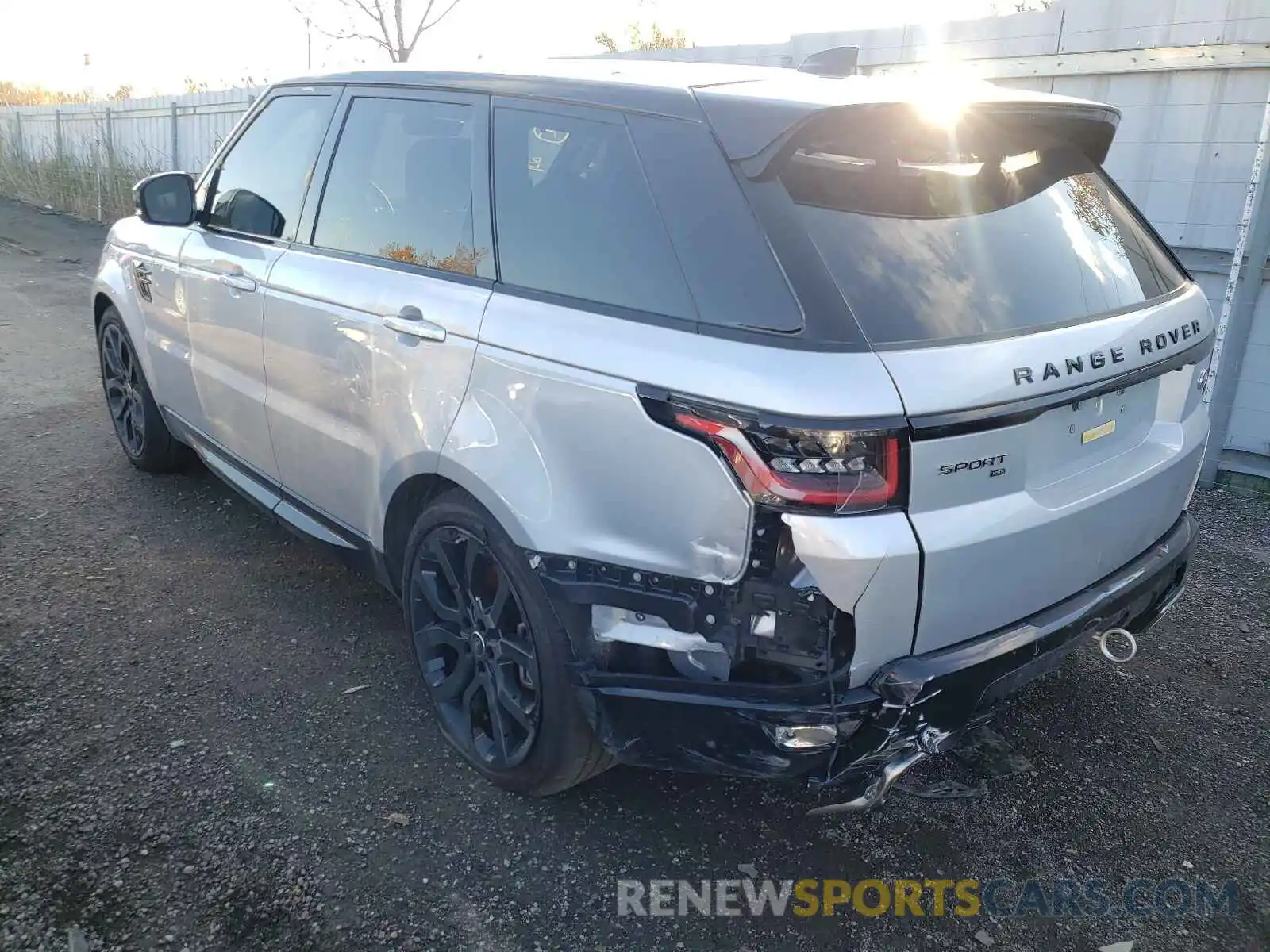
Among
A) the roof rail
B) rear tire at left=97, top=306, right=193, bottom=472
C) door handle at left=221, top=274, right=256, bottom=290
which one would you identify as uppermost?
the roof rail

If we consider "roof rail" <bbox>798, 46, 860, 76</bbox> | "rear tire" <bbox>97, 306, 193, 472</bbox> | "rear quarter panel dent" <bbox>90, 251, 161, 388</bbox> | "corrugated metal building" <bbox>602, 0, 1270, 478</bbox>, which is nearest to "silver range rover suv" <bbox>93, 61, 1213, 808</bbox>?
"roof rail" <bbox>798, 46, 860, 76</bbox>

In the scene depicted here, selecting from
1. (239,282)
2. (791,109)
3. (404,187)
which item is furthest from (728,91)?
(239,282)

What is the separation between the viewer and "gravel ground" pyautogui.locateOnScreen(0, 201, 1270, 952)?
2389mm

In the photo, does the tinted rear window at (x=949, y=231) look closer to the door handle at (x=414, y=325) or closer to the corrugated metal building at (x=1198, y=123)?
the door handle at (x=414, y=325)

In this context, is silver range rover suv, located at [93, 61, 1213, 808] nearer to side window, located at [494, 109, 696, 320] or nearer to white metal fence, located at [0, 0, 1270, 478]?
side window, located at [494, 109, 696, 320]

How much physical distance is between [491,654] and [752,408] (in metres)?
1.17

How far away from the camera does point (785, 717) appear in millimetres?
2082

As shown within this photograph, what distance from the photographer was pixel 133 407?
5.05 metres

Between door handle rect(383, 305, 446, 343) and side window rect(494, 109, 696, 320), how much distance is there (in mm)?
247

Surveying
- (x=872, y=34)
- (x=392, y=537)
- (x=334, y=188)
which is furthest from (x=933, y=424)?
(x=872, y=34)

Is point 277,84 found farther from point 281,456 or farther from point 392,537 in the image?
point 392,537

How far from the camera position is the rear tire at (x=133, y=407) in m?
4.87

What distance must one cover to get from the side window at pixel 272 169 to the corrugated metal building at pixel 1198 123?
165 inches

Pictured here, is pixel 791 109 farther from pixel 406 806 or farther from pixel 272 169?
pixel 272 169
